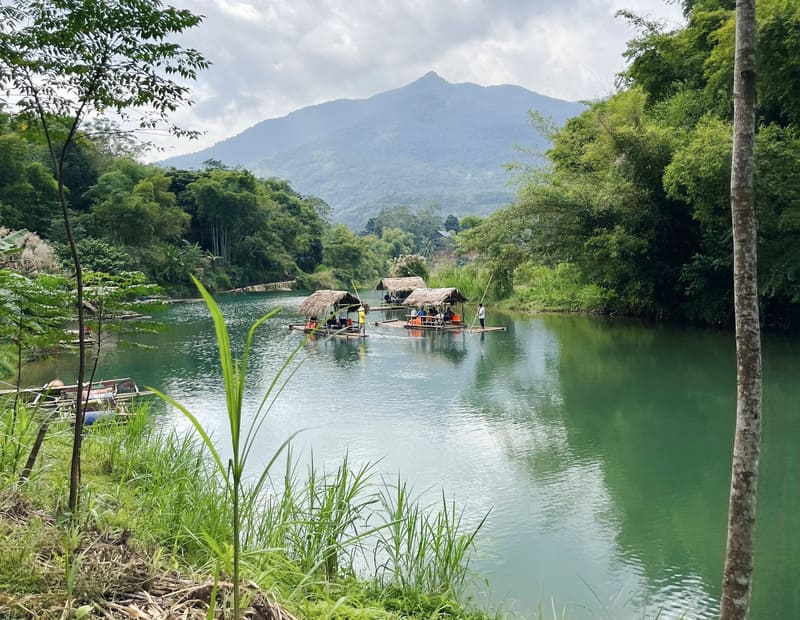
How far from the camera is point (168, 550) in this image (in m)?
2.81

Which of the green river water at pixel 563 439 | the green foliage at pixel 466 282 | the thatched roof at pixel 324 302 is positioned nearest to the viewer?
the green river water at pixel 563 439

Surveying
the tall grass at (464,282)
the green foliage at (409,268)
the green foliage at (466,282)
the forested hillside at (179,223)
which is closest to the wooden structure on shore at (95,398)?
the forested hillside at (179,223)

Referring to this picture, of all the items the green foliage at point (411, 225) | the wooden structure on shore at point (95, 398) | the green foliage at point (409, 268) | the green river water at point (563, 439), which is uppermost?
the green foliage at point (411, 225)

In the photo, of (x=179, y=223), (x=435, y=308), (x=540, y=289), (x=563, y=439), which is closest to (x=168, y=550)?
(x=563, y=439)

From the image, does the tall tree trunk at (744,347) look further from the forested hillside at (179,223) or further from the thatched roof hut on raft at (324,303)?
the forested hillside at (179,223)

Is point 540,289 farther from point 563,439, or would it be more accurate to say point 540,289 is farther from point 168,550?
point 168,550

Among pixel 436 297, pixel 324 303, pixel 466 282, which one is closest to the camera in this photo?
pixel 324 303

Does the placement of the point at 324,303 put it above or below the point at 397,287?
below

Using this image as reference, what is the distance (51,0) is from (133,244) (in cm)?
2487

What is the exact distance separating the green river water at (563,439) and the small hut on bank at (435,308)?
2.19 metres

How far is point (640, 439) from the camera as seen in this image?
6.95 meters

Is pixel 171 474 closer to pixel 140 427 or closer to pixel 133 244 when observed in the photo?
pixel 140 427

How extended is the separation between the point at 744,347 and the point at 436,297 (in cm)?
1512

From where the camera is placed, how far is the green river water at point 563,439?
3945 mm
